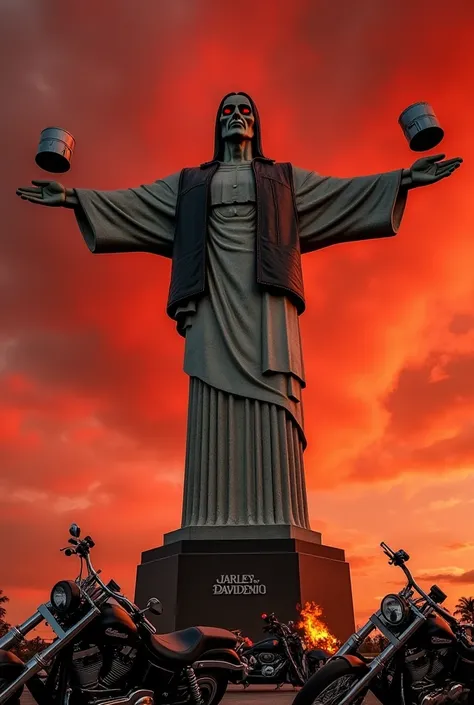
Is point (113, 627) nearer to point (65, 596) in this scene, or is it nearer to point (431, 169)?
point (65, 596)

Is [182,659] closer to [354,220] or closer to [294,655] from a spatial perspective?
[294,655]

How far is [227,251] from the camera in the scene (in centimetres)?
1038

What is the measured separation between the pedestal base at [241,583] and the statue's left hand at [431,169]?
609cm

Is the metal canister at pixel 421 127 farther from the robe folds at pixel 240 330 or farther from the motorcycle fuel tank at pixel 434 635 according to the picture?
the motorcycle fuel tank at pixel 434 635

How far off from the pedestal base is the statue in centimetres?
48

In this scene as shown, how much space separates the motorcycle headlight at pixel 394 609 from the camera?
13.1 feet

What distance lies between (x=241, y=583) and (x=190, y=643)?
12.6 feet

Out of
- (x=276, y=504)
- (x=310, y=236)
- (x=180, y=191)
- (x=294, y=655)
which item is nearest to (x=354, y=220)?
(x=310, y=236)

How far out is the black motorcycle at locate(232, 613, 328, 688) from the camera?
6590 millimetres

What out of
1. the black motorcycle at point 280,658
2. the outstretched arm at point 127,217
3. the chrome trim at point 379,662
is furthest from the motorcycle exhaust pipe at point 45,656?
the outstretched arm at point 127,217

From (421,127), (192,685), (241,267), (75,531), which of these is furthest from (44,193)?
(192,685)

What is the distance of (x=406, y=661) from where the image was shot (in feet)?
13.9

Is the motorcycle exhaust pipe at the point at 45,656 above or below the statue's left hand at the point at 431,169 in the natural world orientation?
below

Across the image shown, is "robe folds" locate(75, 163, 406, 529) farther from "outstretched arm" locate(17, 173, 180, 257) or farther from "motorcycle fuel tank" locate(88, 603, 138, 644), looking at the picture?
"motorcycle fuel tank" locate(88, 603, 138, 644)
